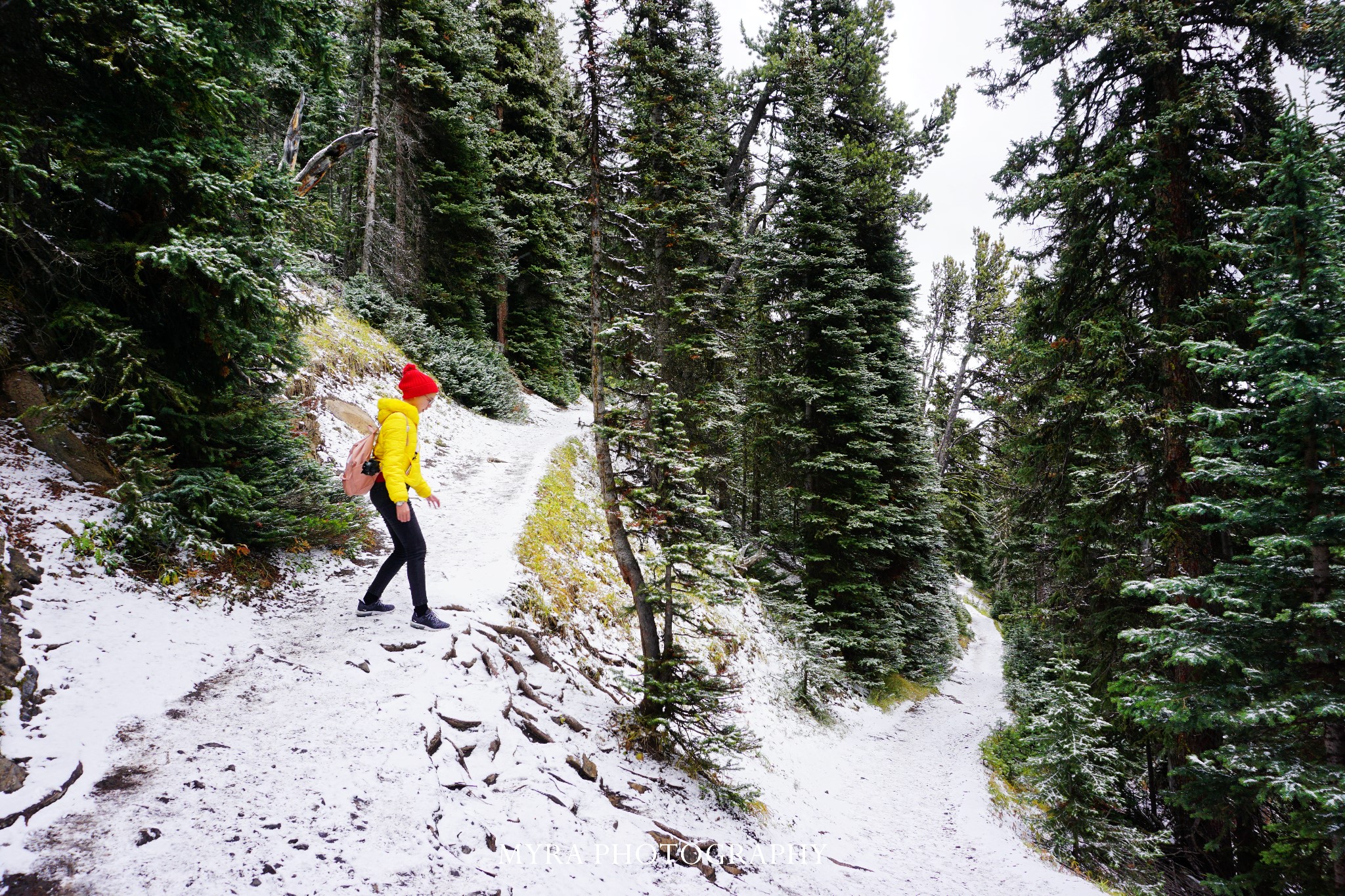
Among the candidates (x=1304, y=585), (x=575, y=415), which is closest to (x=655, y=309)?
(x=575, y=415)

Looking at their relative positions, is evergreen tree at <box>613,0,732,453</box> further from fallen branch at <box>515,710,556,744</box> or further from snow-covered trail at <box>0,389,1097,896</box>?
fallen branch at <box>515,710,556,744</box>

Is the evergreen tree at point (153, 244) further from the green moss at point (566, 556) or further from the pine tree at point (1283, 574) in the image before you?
the pine tree at point (1283, 574)

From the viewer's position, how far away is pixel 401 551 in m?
5.30

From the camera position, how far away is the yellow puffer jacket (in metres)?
5.11

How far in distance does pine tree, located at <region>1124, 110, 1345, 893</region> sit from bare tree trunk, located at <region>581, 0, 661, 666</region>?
15.4 feet

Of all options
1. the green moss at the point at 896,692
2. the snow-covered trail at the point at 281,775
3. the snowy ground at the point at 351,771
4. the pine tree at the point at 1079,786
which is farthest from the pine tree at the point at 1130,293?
the snow-covered trail at the point at 281,775

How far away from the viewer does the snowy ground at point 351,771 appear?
2771 mm

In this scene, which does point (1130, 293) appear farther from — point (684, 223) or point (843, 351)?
point (684, 223)

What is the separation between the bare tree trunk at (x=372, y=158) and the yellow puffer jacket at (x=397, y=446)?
529 inches

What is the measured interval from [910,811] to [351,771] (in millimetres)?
8110

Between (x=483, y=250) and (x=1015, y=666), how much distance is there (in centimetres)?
2179

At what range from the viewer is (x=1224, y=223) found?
7.35 m

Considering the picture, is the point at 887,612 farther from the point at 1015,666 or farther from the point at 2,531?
the point at 2,531

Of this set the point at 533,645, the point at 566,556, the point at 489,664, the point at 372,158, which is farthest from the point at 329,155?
the point at 489,664
